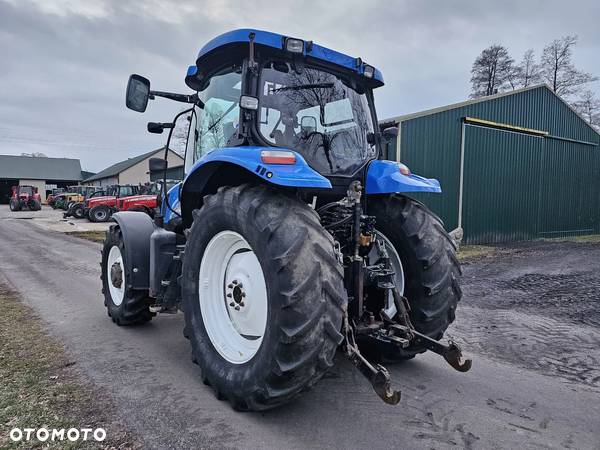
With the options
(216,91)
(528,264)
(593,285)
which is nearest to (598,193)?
(528,264)

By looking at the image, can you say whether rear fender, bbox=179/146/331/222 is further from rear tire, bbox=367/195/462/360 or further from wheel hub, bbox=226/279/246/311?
rear tire, bbox=367/195/462/360

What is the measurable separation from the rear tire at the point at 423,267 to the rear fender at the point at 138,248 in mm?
2394

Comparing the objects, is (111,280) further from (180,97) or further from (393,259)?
(393,259)

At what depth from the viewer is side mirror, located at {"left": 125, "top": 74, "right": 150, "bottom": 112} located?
3.98 meters

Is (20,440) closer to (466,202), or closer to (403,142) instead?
(403,142)

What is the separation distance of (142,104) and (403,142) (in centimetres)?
932

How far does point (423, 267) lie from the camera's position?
3412 mm

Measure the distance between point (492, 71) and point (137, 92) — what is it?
33.8 m

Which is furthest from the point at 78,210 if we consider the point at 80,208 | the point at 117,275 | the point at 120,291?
the point at 117,275

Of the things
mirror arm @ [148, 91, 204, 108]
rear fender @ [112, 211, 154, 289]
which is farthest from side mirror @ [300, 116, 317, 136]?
rear fender @ [112, 211, 154, 289]

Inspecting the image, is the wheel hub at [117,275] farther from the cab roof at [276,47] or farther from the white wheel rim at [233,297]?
the cab roof at [276,47]

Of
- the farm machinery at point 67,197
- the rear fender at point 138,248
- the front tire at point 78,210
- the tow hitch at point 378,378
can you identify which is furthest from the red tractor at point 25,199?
the tow hitch at point 378,378

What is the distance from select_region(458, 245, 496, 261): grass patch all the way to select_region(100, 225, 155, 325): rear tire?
8240 mm

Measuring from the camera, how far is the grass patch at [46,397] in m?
2.54
